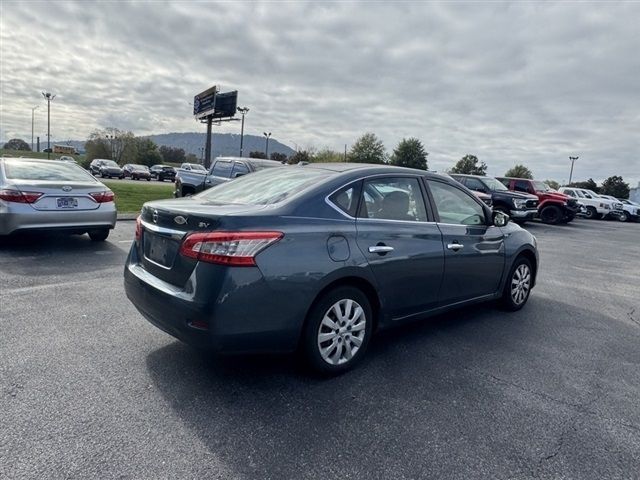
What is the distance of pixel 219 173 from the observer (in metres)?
12.6

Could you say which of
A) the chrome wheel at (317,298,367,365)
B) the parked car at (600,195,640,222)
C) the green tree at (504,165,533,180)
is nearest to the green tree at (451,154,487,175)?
the green tree at (504,165,533,180)

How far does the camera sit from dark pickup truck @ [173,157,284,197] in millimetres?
11859

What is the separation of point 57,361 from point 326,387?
6.70 ft

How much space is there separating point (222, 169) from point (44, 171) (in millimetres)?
5609

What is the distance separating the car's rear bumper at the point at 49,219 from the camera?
21.4 ft

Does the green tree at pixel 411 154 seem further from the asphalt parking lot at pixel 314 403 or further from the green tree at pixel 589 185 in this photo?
the asphalt parking lot at pixel 314 403

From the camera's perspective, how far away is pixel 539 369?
3717 mm

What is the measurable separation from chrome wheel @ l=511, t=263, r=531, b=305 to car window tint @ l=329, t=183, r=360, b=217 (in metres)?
2.62

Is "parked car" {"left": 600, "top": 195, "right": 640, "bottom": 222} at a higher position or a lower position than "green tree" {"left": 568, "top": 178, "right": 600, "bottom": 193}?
lower

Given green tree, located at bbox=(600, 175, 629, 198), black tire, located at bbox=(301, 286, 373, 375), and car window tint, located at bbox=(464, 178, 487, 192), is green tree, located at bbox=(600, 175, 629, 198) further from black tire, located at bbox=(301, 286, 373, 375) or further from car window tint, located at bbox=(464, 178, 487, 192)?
black tire, located at bbox=(301, 286, 373, 375)

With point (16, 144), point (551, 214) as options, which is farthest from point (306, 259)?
point (16, 144)

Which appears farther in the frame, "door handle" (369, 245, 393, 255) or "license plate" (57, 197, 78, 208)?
"license plate" (57, 197, 78, 208)

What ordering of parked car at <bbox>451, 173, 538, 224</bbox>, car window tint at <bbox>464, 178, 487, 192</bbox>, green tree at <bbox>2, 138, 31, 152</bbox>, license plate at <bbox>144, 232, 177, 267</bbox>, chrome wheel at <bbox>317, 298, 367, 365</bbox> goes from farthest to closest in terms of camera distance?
green tree at <bbox>2, 138, 31, 152</bbox> → car window tint at <bbox>464, 178, 487, 192</bbox> → parked car at <bbox>451, 173, 538, 224</bbox> → chrome wheel at <bbox>317, 298, 367, 365</bbox> → license plate at <bbox>144, 232, 177, 267</bbox>

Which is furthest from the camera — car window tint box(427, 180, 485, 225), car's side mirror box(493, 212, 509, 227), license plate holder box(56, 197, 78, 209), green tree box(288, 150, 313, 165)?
green tree box(288, 150, 313, 165)
